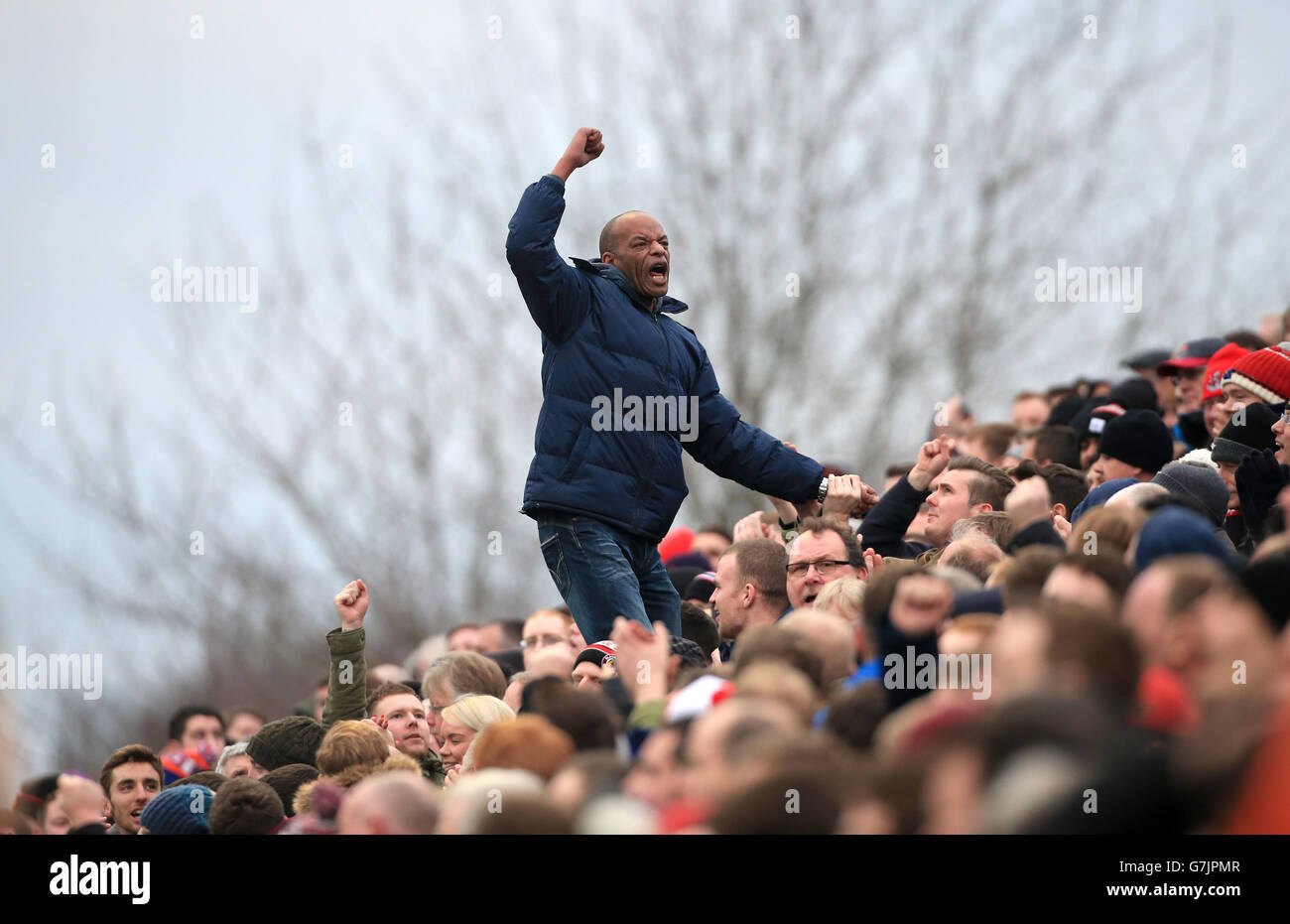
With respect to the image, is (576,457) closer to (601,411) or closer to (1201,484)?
(601,411)

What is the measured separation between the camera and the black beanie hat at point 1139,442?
7.73 m

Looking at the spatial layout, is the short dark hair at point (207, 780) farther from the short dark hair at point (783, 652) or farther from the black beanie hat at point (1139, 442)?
the black beanie hat at point (1139, 442)

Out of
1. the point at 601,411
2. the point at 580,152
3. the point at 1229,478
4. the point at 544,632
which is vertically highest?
the point at 580,152

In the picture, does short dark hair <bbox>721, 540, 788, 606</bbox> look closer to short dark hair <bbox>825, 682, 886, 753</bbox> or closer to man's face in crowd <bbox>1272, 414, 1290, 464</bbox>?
man's face in crowd <bbox>1272, 414, 1290, 464</bbox>

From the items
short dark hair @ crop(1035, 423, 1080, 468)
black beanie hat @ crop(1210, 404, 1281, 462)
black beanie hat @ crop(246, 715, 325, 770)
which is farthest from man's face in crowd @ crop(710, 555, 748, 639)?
short dark hair @ crop(1035, 423, 1080, 468)

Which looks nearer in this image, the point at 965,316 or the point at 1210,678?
the point at 1210,678

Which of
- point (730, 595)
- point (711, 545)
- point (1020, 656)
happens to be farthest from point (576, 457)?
point (711, 545)

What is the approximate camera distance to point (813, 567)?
6793 millimetres

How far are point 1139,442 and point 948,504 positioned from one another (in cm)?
88

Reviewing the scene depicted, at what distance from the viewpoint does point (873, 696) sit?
13.6 feet
